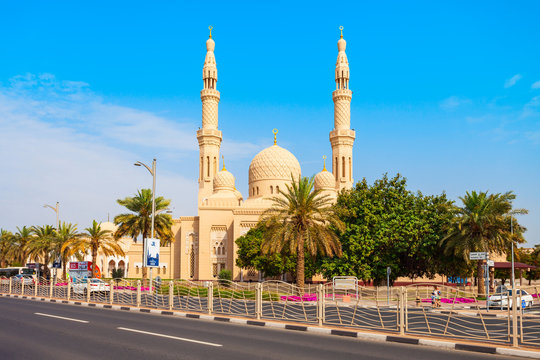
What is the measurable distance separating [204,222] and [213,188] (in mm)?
5920

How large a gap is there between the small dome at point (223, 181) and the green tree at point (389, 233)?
24.0m

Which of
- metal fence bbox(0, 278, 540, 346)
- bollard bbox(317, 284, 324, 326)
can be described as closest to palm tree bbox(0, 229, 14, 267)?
metal fence bbox(0, 278, 540, 346)

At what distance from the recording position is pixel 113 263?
67375 mm

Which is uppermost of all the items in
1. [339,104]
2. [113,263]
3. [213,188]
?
[339,104]

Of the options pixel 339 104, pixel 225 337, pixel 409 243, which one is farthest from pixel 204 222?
pixel 225 337

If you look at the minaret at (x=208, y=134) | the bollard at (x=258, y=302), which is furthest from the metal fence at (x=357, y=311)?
the minaret at (x=208, y=134)

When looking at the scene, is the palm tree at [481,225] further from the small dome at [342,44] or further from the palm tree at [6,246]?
the palm tree at [6,246]

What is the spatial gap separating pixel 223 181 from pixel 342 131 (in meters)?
14.2

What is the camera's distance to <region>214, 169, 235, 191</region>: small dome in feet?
191

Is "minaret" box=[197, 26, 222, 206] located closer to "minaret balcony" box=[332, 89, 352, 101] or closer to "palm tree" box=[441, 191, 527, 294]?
"minaret balcony" box=[332, 89, 352, 101]

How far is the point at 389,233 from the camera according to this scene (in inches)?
1323

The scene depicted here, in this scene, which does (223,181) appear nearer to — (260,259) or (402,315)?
(260,259)

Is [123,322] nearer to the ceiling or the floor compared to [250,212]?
nearer to the floor

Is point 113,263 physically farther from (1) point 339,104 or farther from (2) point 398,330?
(2) point 398,330
